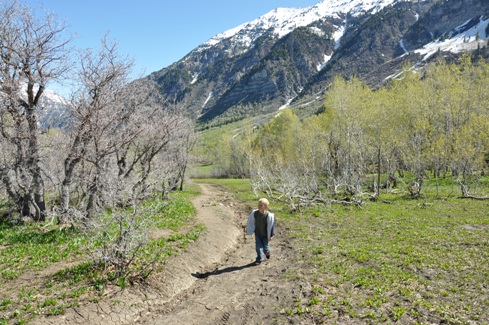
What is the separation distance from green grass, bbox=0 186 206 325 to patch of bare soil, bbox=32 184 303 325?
490mm

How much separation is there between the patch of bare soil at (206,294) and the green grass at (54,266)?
0.49 metres

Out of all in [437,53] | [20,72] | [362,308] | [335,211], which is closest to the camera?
[362,308]

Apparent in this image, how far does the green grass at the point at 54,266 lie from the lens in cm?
871

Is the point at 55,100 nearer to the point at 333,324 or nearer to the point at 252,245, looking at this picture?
the point at 252,245

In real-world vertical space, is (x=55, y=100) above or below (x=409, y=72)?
below

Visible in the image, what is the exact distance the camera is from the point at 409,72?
47.7m

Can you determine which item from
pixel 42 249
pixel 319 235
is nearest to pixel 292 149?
pixel 319 235

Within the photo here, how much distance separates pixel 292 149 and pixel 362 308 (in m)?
44.8

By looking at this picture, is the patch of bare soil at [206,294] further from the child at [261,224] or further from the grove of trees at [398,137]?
the grove of trees at [398,137]

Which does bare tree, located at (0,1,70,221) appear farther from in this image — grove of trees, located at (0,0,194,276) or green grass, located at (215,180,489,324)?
green grass, located at (215,180,489,324)

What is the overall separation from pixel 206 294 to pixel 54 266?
614 centimetres

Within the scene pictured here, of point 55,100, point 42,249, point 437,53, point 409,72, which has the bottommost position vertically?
point 42,249

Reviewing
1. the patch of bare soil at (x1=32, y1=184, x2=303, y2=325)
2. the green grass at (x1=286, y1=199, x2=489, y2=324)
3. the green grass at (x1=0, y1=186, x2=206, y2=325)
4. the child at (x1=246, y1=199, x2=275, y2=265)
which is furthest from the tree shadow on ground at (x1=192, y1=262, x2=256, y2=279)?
the green grass at (x1=286, y1=199, x2=489, y2=324)

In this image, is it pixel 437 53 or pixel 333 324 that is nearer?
pixel 333 324
